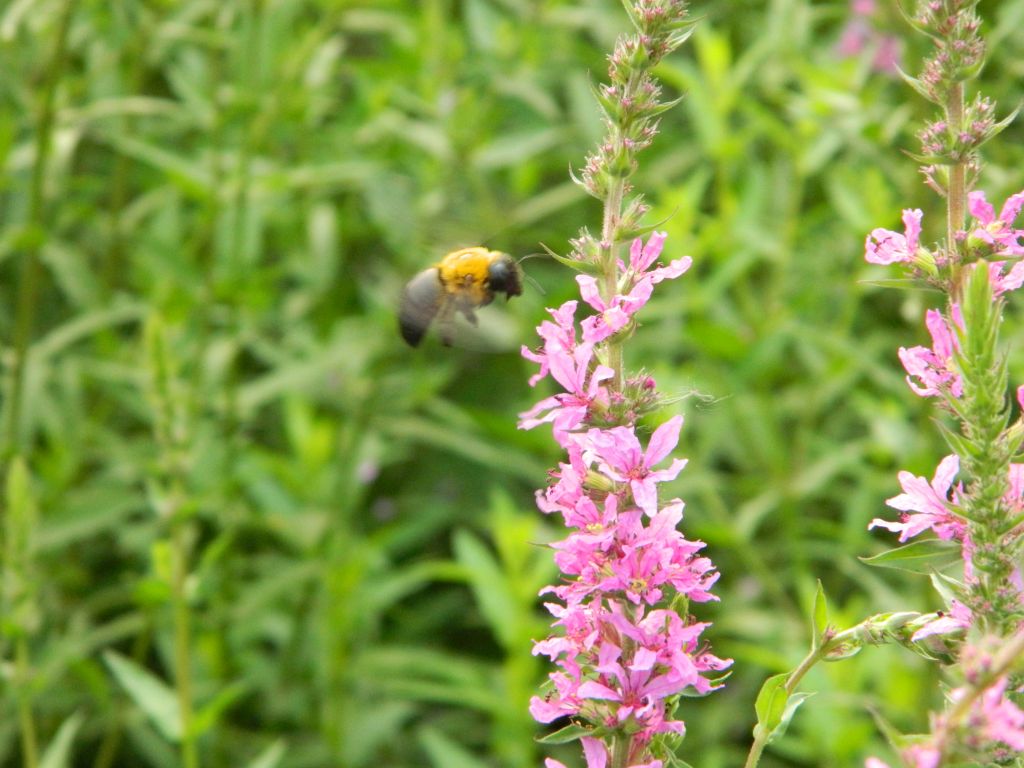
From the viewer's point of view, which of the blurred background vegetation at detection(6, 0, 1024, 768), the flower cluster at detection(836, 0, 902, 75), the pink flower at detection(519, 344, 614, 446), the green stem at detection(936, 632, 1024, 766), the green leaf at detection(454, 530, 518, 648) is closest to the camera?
the green stem at detection(936, 632, 1024, 766)

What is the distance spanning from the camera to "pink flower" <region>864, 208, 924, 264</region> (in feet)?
6.05

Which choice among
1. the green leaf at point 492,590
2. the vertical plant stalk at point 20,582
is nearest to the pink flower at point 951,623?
the vertical plant stalk at point 20,582

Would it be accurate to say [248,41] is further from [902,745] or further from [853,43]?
[902,745]

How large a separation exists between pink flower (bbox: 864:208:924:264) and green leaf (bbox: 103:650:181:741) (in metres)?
2.31

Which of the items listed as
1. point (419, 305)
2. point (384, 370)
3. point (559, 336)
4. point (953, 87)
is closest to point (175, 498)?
point (419, 305)

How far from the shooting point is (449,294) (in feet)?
10.2

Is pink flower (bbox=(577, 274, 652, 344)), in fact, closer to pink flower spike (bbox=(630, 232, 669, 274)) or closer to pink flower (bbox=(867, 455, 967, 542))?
pink flower spike (bbox=(630, 232, 669, 274))

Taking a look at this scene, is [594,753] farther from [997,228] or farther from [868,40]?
[868,40]

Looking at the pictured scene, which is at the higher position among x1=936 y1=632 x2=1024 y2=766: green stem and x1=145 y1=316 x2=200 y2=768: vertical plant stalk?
A: x1=936 y1=632 x2=1024 y2=766: green stem

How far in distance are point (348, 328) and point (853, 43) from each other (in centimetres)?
246

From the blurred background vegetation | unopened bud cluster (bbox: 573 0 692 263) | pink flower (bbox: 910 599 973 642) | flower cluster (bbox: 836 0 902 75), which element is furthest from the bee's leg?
flower cluster (bbox: 836 0 902 75)

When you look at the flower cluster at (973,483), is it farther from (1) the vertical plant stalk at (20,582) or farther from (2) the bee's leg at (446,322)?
(1) the vertical plant stalk at (20,582)

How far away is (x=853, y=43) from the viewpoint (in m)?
5.69

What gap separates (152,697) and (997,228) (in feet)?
8.34
